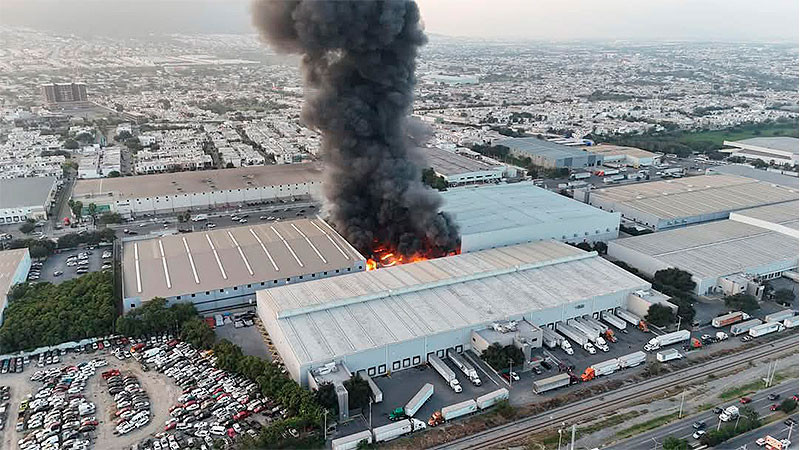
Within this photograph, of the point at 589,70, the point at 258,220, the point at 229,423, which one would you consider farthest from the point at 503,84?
the point at 229,423

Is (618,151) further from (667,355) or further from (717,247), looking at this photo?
(667,355)

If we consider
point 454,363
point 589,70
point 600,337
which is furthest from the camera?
point 589,70

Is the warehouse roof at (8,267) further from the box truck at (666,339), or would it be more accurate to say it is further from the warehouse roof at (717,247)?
the warehouse roof at (717,247)

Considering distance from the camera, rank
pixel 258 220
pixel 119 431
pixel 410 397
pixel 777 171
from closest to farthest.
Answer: pixel 119 431, pixel 410 397, pixel 258 220, pixel 777 171

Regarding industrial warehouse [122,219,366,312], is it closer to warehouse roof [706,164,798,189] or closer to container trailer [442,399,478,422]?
container trailer [442,399,478,422]

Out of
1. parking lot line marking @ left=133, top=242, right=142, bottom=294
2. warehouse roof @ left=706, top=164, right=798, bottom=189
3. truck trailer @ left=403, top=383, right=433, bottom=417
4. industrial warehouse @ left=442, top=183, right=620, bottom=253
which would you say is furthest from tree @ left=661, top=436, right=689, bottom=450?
warehouse roof @ left=706, top=164, right=798, bottom=189

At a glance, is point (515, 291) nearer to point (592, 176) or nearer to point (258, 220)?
point (258, 220)
